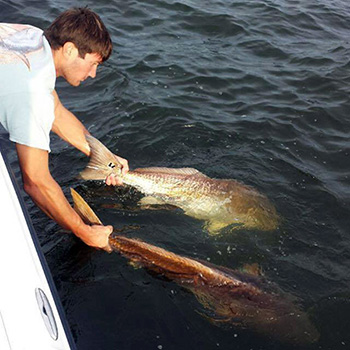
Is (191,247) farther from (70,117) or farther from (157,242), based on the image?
(70,117)

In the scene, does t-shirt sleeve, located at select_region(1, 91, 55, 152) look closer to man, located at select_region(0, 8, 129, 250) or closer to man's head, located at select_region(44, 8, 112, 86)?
man, located at select_region(0, 8, 129, 250)

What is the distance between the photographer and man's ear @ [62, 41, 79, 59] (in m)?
3.77

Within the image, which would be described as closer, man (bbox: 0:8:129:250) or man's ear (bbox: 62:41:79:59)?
man (bbox: 0:8:129:250)

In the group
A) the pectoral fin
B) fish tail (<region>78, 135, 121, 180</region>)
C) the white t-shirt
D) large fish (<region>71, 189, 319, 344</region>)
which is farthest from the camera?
the pectoral fin

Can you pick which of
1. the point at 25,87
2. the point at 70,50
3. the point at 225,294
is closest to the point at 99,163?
the point at 70,50

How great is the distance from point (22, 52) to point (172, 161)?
9.88ft

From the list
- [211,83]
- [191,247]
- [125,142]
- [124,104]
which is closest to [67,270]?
[191,247]

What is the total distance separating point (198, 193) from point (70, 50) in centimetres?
243

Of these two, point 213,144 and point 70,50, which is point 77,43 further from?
point 213,144

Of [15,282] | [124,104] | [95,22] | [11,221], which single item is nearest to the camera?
[15,282]

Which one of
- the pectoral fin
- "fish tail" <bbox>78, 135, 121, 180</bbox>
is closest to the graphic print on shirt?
"fish tail" <bbox>78, 135, 121, 180</bbox>

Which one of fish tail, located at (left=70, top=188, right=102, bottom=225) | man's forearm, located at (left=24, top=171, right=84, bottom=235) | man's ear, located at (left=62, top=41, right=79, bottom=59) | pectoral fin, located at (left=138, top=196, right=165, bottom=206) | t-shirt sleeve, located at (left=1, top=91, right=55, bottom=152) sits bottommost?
pectoral fin, located at (left=138, top=196, right=165, bottom=206)

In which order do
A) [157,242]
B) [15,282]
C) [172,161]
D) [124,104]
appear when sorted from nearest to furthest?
[15,282] → [157,242] → [172,161] → [124,104]

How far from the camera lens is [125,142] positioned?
6.35 metres
